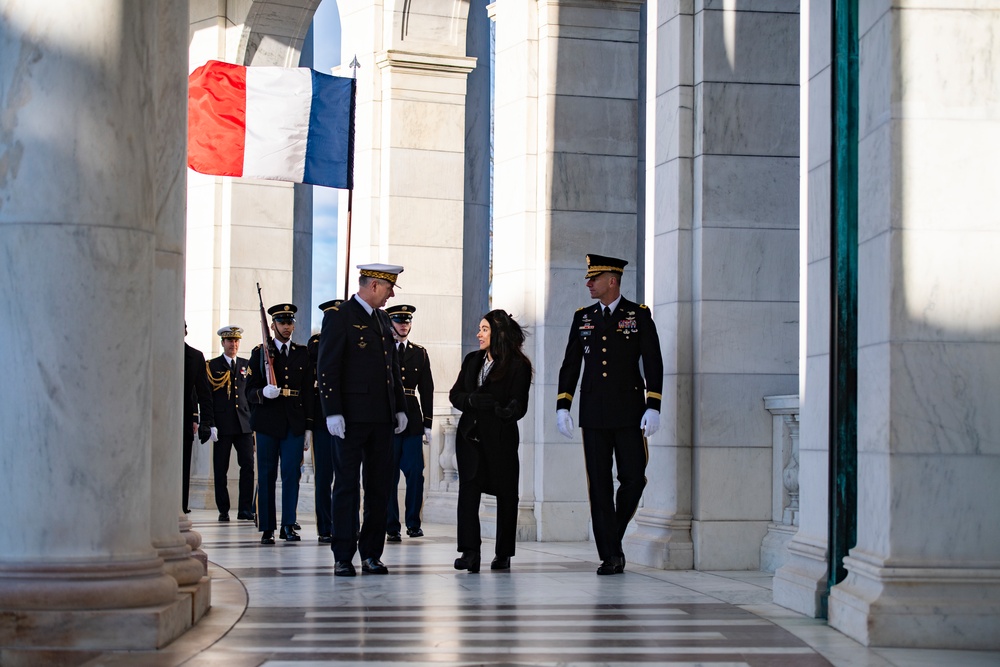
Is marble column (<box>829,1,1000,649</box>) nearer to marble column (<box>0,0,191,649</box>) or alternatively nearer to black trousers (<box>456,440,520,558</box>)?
marble column (<box>0,0,191,649</box>)

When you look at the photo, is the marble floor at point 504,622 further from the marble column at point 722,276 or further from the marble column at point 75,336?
the marble column at point 722,276

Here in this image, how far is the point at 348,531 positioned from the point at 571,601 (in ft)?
7.67

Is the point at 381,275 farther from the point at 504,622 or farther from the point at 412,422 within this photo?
the point at 412,422

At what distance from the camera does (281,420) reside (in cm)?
1449

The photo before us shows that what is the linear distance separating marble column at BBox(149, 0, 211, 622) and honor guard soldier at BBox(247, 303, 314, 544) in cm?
560

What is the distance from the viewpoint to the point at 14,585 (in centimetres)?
701

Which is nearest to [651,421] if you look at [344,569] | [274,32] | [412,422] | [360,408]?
[360,408]

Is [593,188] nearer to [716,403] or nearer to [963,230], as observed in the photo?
[716,403]

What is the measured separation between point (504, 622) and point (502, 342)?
3471 millimetres

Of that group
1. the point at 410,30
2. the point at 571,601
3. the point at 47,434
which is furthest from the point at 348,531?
the point at 410,30

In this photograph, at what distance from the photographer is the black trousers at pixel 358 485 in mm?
10938

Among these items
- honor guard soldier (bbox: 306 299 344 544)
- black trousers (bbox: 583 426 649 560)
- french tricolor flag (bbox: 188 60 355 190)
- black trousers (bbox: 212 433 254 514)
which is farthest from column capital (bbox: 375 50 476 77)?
black trousers (bbox: 583 426 649 560)

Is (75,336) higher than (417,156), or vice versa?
(417,156)

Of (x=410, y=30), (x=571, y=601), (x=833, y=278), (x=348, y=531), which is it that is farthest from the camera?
(x=410, y=30)
